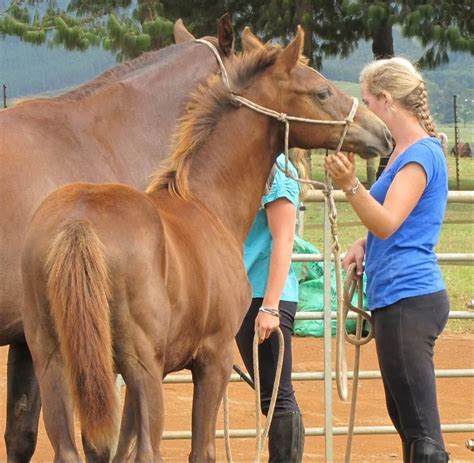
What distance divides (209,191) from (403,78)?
33.2 inches

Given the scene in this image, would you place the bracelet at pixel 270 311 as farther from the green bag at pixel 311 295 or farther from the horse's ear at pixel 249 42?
the green bag at pixel 311 295

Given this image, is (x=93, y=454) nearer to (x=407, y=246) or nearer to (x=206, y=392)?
(x=206, y=392)

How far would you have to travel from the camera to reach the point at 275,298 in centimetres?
425

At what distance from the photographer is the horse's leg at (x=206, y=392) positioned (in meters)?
3.50

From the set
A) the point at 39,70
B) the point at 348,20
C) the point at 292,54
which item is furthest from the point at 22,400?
the point at 39,70

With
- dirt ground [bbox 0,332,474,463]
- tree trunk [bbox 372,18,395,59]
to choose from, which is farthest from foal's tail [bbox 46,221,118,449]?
tree trunk [bbox 372,18,395,59]

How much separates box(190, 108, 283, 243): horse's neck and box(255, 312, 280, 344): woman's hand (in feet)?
1.28

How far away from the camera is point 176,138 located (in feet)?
13.0

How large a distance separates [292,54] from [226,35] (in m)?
0.89

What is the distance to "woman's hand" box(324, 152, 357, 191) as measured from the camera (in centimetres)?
370

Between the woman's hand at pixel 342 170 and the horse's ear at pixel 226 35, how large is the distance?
1.26 meters

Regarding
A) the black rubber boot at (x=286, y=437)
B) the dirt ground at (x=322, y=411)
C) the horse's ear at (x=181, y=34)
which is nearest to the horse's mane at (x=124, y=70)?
the horse's ear at (x=181, y=34)

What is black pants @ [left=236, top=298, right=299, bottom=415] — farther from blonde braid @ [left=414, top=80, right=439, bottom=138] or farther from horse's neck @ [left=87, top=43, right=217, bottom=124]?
blonde braid @ [left=414, top=80, right=439, bottom=138]

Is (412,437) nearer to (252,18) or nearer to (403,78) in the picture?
(403,78)
